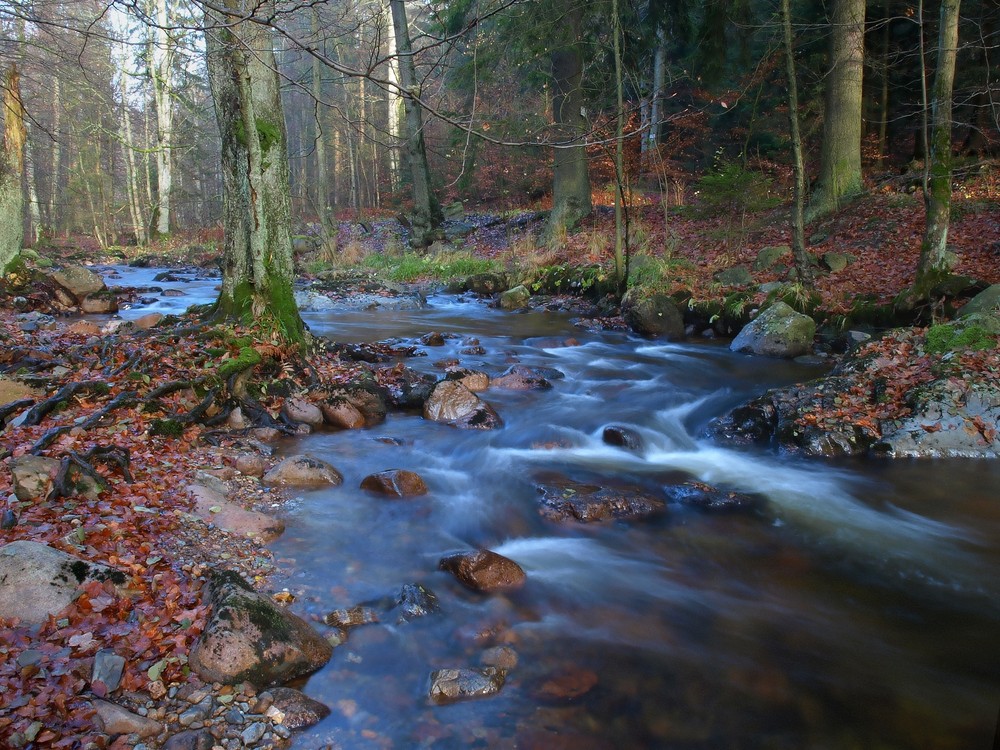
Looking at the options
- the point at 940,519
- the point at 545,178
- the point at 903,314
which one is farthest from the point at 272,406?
the point at 545,178

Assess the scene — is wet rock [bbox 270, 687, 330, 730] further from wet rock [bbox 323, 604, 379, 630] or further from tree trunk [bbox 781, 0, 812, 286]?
tree trunk [bbox 781, 0, 812, 286]

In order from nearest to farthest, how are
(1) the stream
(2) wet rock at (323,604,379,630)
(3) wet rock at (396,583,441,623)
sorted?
(1) the stream
(2) wet rock at (323,604,379,630)
(3) wet rock at (396,583,441,623)

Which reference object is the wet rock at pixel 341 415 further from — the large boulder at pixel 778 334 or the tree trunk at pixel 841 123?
the tree trunk at pixel 841 123

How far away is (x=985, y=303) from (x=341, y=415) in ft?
28.4

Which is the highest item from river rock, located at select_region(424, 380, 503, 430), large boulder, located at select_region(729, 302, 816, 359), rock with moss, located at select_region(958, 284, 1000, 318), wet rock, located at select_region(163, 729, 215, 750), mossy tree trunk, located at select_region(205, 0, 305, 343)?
mossy tree trunk, located at select_region(205, 0, 305, 343)

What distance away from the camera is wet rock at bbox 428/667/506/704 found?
3.71m

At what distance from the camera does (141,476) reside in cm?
531

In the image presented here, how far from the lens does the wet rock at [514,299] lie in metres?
17.1

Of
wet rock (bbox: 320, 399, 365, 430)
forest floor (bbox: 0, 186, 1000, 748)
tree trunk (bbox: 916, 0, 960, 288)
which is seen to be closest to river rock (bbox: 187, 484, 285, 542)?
forest floor (bbox: 0, 186, 1000, 748)

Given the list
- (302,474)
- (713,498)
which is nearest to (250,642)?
(302,474)

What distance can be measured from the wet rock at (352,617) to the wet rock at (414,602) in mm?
175

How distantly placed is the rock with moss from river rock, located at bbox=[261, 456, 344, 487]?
829 cm

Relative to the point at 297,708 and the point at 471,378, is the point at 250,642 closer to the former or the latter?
the point at 297,708

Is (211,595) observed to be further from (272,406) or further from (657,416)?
(657,416)
